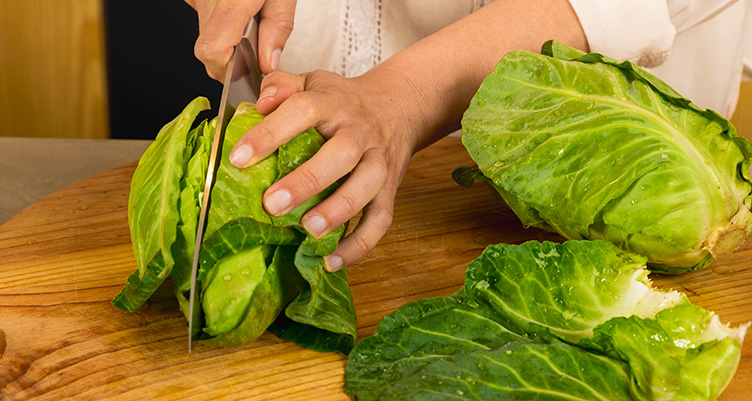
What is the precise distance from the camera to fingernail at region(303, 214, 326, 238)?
107 centimetres

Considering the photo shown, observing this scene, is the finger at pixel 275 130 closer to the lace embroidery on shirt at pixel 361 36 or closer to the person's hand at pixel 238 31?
the person's hand at pixel 238 31

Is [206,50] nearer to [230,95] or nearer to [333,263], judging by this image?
[230,95]

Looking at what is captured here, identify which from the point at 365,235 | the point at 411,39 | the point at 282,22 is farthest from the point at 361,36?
the point at 365,235

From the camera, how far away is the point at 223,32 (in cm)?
131

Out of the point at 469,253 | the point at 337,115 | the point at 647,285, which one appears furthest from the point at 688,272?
the point at 337,115

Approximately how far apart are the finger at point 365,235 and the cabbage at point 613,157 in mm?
196

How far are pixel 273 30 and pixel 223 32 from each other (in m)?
0.16

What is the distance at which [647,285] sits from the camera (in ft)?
3.64

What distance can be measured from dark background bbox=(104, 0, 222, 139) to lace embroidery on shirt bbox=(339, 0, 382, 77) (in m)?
1.30

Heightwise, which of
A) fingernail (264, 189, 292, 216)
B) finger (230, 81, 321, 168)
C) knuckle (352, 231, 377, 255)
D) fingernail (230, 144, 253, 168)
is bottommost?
knuckle (352, 231, 377, 255)

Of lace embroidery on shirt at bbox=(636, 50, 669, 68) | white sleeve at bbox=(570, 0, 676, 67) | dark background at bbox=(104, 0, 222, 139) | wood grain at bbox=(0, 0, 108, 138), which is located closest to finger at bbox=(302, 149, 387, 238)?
white sleeve at bbox=(570, 0, 676, 67)

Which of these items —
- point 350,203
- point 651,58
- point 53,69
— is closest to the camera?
point 350,203

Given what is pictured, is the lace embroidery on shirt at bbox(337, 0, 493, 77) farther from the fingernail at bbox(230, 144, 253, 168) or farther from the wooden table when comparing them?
the fingernail at bbox(230, 144, 253, 168)

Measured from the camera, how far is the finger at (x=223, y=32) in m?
1.31
